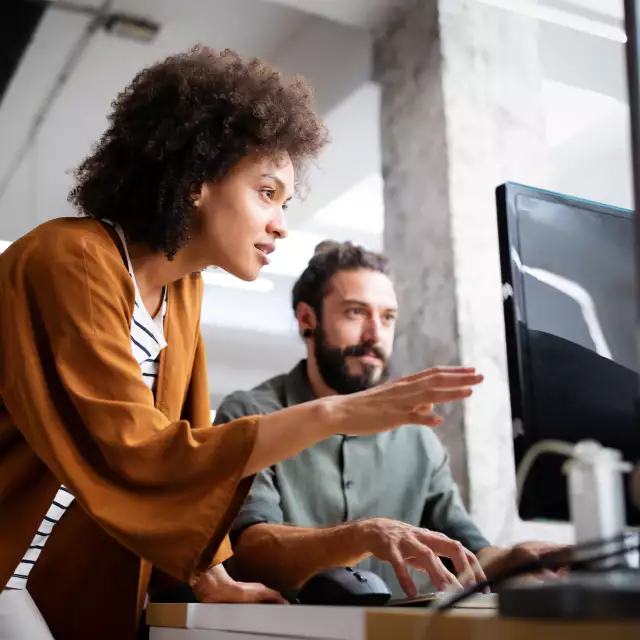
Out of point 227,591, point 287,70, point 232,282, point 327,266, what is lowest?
point 227,591

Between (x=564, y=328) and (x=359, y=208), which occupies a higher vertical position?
(x=359, y=208)

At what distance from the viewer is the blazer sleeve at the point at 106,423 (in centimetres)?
77

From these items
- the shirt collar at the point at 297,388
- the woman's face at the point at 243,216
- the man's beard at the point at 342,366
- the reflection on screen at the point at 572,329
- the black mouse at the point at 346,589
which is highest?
the woman's face at the point at 243,216

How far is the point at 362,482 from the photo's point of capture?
5.03 feet

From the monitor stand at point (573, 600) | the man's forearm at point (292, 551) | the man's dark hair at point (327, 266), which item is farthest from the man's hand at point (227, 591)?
the man's dark hair at point (327, 266)

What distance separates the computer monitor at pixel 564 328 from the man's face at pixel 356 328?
3.26ft

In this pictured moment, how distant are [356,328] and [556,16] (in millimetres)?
1227

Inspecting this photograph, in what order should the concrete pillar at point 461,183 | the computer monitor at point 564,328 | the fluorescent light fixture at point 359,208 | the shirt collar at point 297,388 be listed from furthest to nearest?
the fluorescent light fixture at point 359,208
the concrete pillar at point 461,183
the shirt collar at point 297,388
the computer monitor at point 564,328

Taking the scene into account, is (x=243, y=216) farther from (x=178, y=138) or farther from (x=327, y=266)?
(x=327, y=266)

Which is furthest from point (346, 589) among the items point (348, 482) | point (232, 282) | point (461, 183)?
→ point (232, 282)

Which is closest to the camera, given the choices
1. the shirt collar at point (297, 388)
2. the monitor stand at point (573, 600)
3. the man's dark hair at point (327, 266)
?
the monitor stand at point (573, 600)

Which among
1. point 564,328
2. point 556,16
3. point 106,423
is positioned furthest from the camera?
point 556,16

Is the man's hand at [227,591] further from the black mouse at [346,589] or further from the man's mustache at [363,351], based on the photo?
the man's mustache at [363,351]

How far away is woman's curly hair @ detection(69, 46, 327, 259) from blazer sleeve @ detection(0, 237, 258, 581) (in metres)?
0.16
